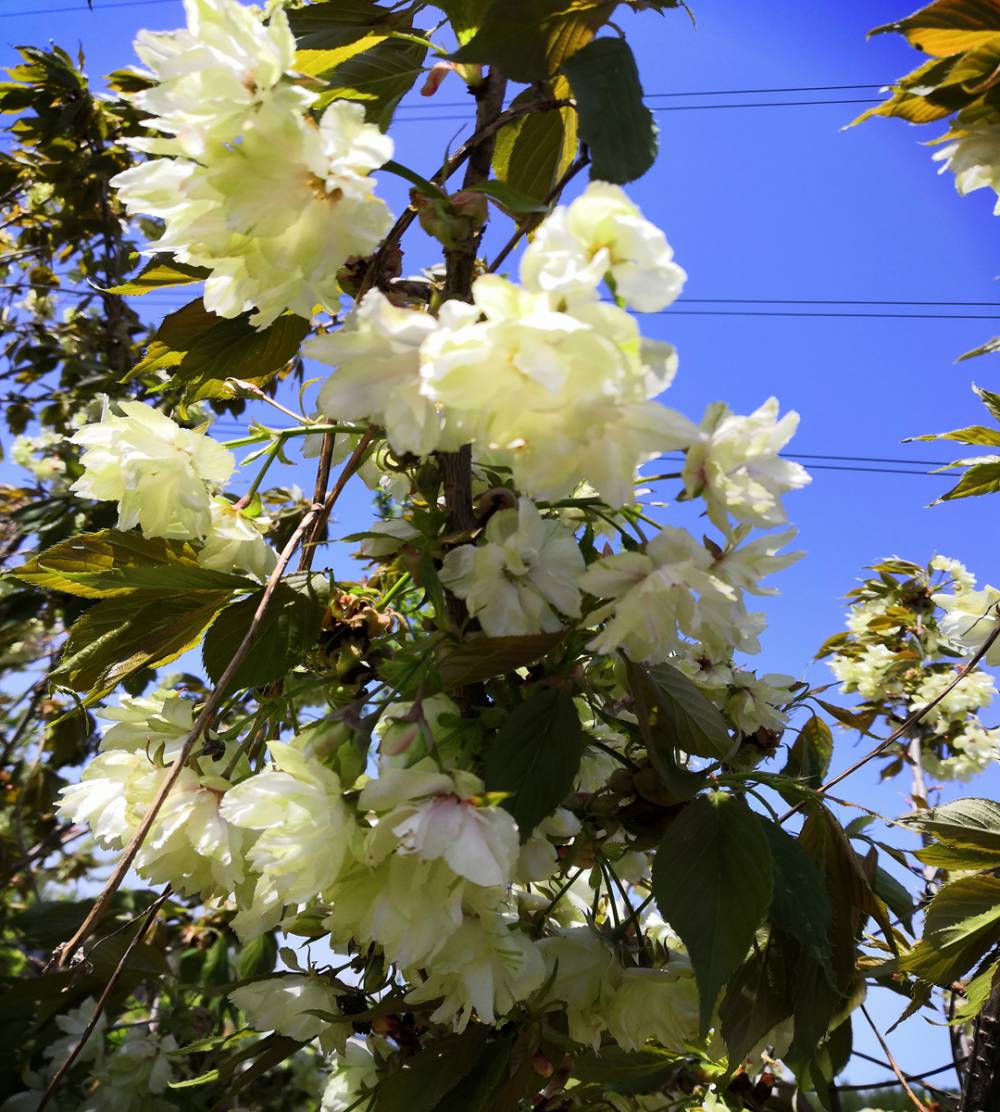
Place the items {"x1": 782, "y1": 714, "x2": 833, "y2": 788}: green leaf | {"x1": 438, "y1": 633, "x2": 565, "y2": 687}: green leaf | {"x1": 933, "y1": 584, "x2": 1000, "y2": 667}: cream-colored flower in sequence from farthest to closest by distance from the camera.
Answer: {"x1": 933, "y1": 584, "x2": 1000, "y2": 667}: cream-colored flower, {"x1": 782, "y1": 714, "x2": 833, "y2": 788}: green leaf, {"x1": 438, "y1": 633, "x2": 565, "y2": 687}: green leaf

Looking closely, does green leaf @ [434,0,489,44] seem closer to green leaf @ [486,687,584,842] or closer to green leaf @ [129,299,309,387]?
green leaf @ [129,299,309,387]

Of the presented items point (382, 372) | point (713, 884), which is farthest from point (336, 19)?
point (713, 884)

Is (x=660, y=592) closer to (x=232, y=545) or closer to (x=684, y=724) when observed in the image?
(x=684, y=724)

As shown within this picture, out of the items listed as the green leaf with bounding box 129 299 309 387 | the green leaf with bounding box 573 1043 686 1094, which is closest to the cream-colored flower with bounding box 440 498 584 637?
the green leaf with bounding box 129 299 309 387

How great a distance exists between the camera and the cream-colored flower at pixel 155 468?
59 cm

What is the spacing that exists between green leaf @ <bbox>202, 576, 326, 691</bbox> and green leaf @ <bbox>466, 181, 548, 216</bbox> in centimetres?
28

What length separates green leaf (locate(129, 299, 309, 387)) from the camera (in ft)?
2.11

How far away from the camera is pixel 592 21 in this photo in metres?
0.52

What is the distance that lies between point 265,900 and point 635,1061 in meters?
0.31

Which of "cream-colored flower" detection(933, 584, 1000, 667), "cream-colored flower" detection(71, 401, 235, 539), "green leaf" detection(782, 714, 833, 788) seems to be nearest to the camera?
"cream-colored flower" detection(71, 401, 235, 539)

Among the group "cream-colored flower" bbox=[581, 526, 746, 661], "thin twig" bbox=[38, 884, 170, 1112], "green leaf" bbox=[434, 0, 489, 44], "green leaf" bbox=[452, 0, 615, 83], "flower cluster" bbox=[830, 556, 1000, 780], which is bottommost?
"thin twig" bbox=[38, 884, 170, 1112]

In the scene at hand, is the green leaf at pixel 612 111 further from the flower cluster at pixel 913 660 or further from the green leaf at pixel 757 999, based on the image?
the flower cluster at pixel 913 660

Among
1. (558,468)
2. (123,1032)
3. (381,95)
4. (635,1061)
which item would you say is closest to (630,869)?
(635,1061)

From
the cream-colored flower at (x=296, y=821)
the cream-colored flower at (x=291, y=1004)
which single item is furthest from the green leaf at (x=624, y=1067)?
the cream-colored flower at (x=296, y=821)
